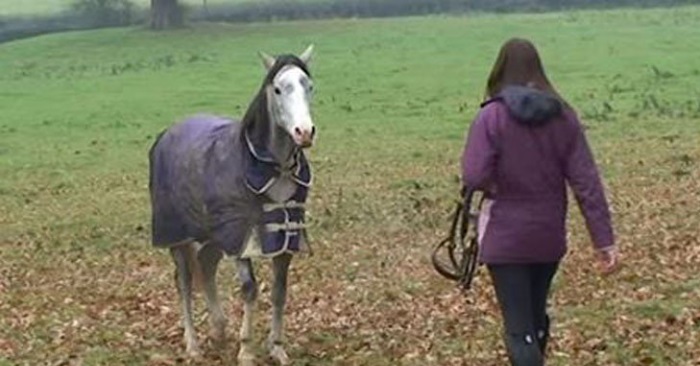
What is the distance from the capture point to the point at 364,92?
42.8 metres

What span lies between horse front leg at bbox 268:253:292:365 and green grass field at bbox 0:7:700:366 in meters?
0.28

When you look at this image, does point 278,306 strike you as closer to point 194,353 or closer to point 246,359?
point 246,359

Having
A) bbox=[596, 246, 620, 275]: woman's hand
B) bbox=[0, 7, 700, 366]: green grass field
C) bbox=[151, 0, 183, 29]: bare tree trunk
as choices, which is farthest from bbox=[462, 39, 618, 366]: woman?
bbox=[151, 0, 183, 29]: bare tree trunk

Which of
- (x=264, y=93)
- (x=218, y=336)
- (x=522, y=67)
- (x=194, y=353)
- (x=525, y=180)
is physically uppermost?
(x=522, y=67)

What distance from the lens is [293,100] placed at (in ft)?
33.4

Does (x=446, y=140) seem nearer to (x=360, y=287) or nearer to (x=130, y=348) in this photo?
(x=360, y=287)

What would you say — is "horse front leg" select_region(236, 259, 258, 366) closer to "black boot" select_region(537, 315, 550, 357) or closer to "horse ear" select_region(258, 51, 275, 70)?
"horse ear" select_region(258, 51, 275, 70)

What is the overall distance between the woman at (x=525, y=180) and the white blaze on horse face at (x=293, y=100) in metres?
2.05

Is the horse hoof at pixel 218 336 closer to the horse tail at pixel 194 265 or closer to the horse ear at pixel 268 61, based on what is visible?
the horse tail at pixel 194 265

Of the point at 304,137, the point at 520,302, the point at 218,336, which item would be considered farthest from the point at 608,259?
the point at 218,336

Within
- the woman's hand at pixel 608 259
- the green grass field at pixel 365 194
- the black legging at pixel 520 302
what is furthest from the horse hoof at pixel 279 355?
the woman's hand at pixel 608 259

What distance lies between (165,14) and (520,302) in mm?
62532

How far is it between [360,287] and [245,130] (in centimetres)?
454

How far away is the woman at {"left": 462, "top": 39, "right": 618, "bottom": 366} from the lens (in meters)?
8.02
